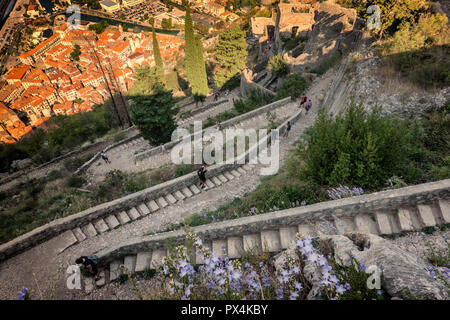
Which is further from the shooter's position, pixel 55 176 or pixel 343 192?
pixel 55 176

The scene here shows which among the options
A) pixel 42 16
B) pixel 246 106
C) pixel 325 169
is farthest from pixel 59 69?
pixel 325 169

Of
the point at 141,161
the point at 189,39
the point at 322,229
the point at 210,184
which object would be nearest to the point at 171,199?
the point at 210,184

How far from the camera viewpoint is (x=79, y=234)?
7293 millimetres

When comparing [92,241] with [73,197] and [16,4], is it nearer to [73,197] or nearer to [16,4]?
[73,197]

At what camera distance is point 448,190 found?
15.2 ft

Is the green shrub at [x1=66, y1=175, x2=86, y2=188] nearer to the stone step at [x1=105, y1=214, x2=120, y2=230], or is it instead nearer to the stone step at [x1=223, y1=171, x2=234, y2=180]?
the stone step at [x1=105, y1=214, x2=120, y2=230]

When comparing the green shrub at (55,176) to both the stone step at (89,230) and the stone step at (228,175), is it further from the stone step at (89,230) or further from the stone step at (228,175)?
the stone step at (228,175)

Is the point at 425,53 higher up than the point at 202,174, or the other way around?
the point at 425,53

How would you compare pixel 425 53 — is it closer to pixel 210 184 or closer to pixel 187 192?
pixel 210 184

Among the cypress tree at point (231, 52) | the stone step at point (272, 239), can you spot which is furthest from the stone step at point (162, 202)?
the cypress tree at point (231, 52)

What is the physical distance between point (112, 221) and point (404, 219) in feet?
27.4

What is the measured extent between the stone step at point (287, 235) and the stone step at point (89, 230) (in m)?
6.07

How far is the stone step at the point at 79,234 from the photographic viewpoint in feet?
23.6
